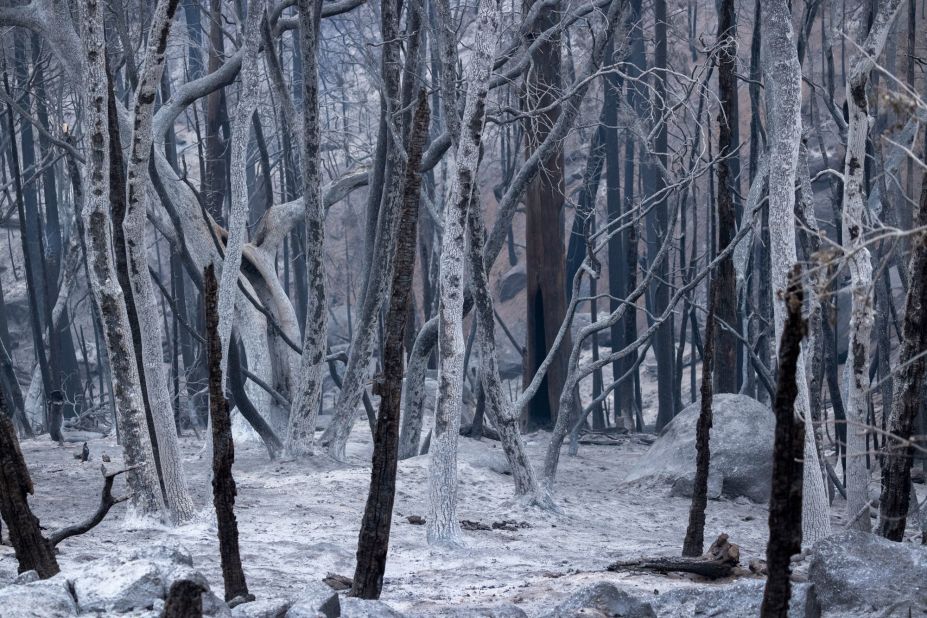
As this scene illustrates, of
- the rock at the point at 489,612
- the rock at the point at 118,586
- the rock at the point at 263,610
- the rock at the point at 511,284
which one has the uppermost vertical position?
the rock at the point at 511,284

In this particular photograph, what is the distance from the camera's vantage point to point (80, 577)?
184 inches

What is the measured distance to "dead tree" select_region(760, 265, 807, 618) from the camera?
3494 mm

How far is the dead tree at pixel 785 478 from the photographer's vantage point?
3494 mm

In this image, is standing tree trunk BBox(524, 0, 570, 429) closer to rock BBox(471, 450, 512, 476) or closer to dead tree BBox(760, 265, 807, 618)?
rock BBox(471, 450, 512, 476)

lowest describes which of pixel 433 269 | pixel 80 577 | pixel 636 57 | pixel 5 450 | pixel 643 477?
pixel 643 477

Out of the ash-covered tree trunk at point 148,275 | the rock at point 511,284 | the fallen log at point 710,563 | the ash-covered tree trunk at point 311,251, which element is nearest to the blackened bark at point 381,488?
the fallen log at point 710,563

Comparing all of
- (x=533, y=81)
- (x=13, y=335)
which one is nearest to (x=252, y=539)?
(x=533, y=81)

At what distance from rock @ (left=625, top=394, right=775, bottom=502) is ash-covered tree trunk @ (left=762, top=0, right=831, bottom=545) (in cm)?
312

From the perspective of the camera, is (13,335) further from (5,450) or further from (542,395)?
(5,450)

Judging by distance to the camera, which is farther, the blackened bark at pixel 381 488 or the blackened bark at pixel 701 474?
the blackened bark at pixel 701 474

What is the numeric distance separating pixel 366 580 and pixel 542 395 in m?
10.0

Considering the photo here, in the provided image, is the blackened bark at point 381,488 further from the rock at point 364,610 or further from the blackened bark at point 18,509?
the blackened bark at point 18,509

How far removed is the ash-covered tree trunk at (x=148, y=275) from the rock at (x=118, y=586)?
2928mm

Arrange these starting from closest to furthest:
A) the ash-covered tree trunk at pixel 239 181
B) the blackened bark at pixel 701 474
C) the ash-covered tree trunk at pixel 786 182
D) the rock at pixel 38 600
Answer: the rock at pixel 38 600 → the blackened bark at pixel 701 474 → the ash-covered tree trunk at pixel 786 182 → the ash-covered tree trunk at pixel 239 181
